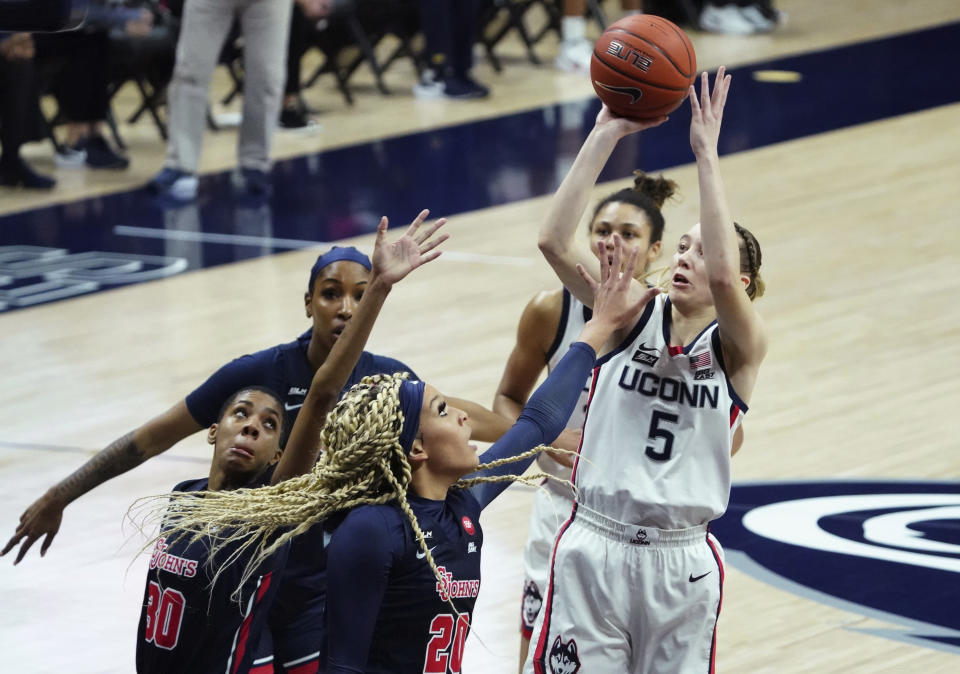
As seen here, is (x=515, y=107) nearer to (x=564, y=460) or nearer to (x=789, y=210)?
(x=789, y=210)

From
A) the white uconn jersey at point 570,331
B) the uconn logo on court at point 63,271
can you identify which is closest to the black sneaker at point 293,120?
the uconn logo on court at point 63,271

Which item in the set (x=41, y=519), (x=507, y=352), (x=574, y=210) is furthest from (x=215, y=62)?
(x=574, y=210)

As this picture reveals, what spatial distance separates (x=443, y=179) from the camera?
37.4ft

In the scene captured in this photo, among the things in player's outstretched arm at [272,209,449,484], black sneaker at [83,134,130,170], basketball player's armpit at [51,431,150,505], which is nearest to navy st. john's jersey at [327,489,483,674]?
player's outstretched arm at [272,209,449,484]

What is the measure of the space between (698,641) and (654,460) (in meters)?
0.45

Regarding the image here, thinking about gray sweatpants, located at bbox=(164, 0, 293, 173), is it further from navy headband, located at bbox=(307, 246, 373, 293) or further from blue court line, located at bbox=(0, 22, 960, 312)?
navy headband, located at bbox=(307, 246, 373, 293)

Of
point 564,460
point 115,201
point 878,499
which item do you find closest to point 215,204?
point 115,201

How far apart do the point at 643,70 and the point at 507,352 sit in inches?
150

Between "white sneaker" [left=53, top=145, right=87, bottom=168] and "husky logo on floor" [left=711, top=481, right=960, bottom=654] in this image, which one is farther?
"white sneaker" [left=53, top=145, right=87, bottom=168]

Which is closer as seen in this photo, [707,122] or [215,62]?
[707,122]

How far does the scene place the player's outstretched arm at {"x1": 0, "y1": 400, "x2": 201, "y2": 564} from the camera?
4289 millimetres

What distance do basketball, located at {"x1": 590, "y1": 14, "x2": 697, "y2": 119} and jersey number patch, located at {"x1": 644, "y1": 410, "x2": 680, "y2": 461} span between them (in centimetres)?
78

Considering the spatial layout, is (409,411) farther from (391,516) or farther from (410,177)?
(410,177)

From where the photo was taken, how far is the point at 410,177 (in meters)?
11.5
